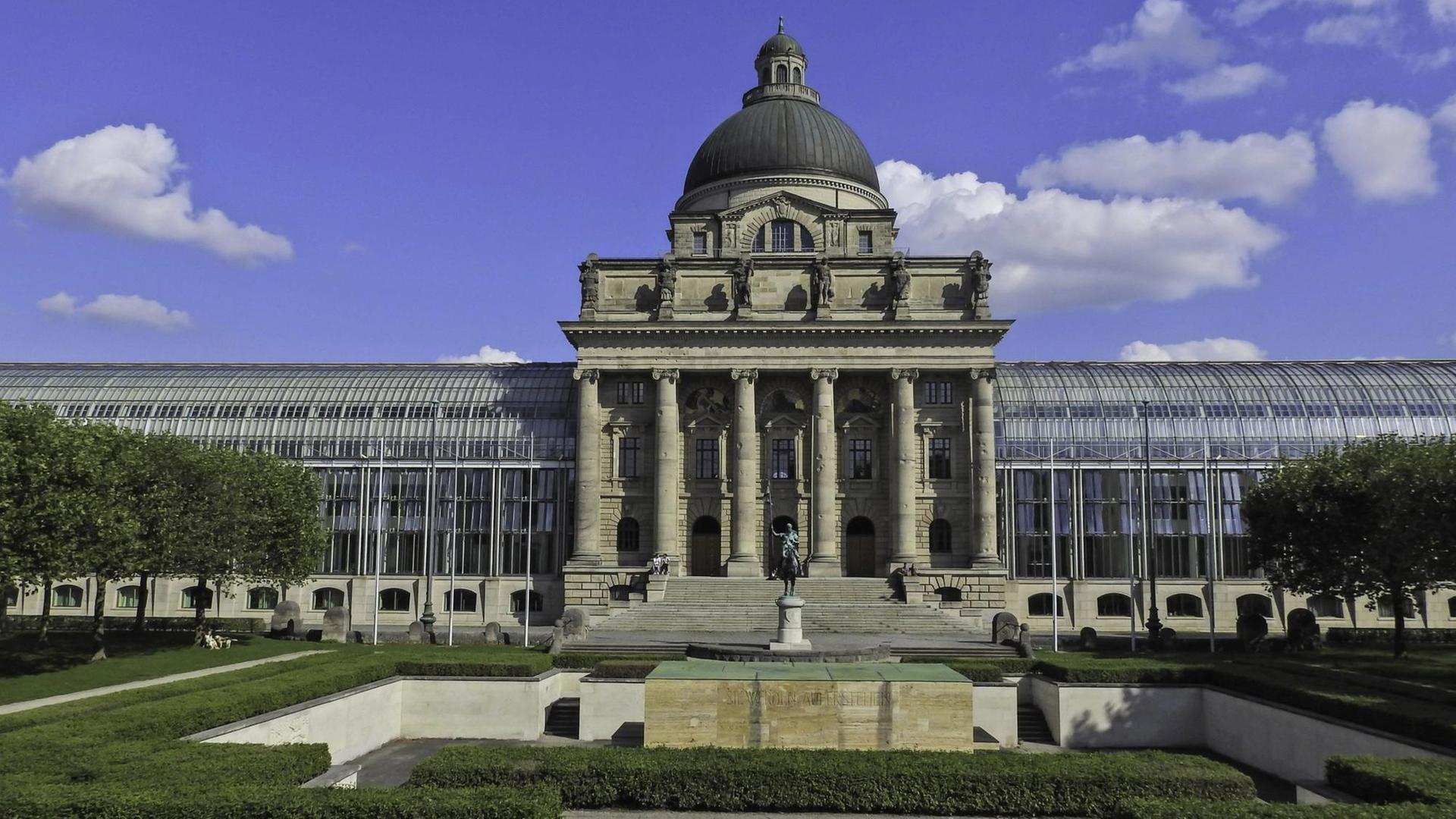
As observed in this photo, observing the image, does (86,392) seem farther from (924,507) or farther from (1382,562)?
(1382,562)

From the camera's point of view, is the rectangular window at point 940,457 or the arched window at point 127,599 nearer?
the rectangular window at point 940,457

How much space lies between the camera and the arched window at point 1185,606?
74.4 m

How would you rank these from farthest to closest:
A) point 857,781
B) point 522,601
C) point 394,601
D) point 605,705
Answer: point 394,601 < point 522,601 < point 605,705 < point 857,781

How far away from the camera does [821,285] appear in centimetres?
7394

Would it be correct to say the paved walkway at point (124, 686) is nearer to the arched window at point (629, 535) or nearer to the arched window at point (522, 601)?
the arched window at point (522, 601)

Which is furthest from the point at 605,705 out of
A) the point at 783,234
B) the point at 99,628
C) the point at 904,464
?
the point at 783,234

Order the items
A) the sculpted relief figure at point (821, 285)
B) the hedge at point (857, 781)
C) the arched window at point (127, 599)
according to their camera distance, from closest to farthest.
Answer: the hedge at point (857, 781), the sculpted relief figure at point (821, 285), the arched window at point (127, 599)

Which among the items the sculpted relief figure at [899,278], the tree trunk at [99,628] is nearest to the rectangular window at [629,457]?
the sculpted relief figure at [899,278]

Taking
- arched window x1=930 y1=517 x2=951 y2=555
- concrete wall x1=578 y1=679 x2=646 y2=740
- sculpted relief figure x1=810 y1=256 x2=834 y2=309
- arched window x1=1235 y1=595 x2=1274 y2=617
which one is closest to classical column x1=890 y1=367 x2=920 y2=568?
arched window x1=930 y1=517 x2=951 y2=555

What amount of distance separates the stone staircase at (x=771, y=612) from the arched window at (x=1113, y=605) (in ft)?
38.4

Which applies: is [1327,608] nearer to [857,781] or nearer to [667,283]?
[667,283]

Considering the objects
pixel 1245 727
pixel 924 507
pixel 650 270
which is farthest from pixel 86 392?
pixel 1245 727

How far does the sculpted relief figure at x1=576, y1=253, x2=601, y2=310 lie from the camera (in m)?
75.4

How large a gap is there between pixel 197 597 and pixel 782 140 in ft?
166
